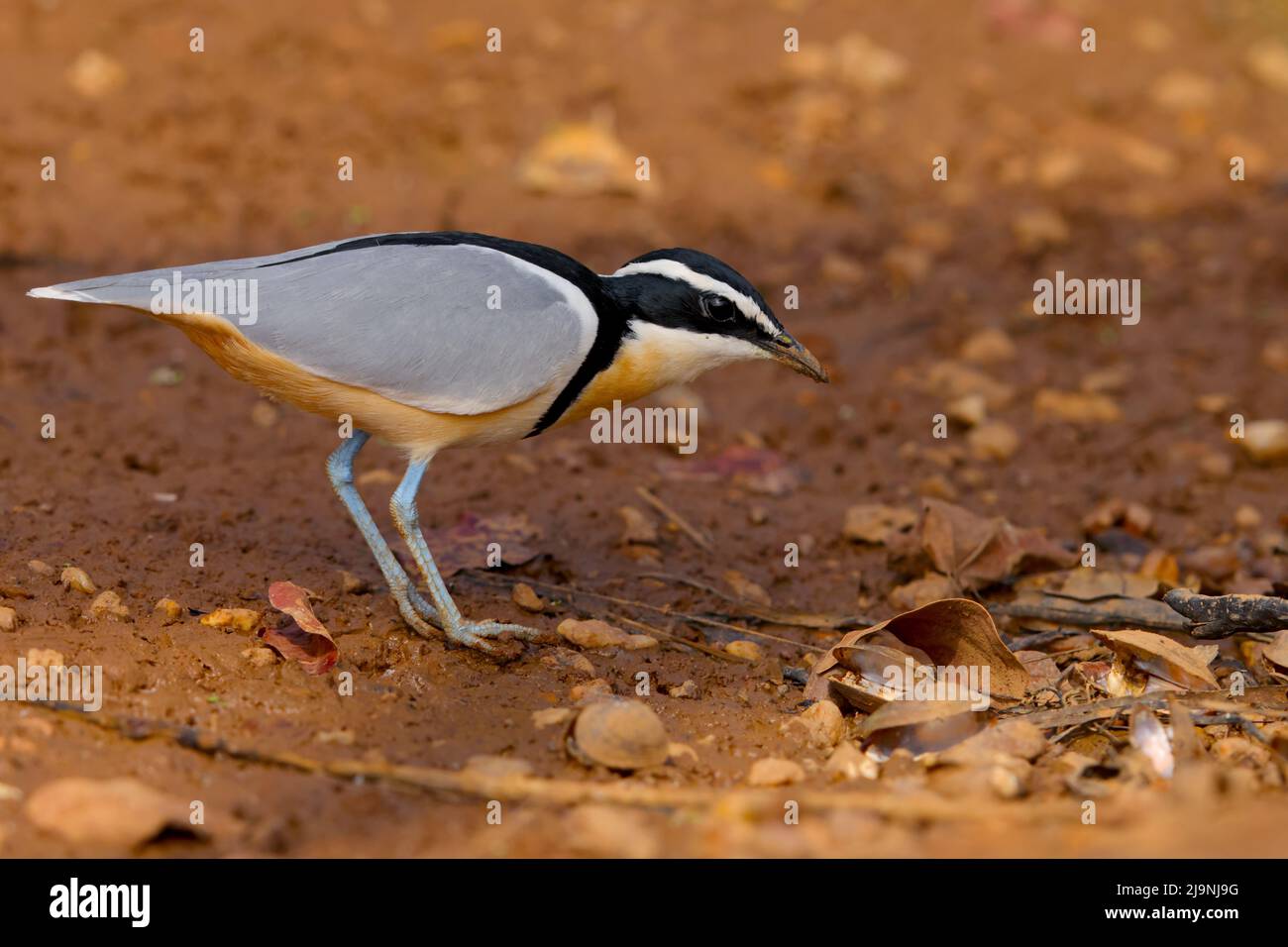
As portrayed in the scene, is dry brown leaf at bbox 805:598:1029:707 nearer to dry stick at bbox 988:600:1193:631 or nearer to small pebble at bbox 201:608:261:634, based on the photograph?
dry stick at bbox 988:600:1193:631

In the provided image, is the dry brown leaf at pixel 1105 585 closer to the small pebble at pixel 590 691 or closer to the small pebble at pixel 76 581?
the small pebble at pixel 590 691

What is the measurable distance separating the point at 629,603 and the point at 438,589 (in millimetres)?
802

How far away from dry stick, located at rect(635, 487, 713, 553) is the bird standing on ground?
41.6 inches

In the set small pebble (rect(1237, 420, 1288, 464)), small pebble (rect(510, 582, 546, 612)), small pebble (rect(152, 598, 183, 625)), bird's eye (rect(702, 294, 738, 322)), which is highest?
bird's eye (rect(702, 294, 738, 322))

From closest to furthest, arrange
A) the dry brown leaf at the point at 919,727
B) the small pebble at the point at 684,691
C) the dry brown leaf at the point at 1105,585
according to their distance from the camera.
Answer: the dry brown leaf at the point at 919,727, the small pebble at the point at 684,691, the dry brown leaf at the point at 1105,585

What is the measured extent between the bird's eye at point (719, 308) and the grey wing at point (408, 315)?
426 mm

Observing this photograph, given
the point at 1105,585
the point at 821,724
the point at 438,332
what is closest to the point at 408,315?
the point at 438,332

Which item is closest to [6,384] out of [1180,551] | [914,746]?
[914,746]

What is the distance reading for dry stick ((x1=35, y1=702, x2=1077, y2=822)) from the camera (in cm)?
361

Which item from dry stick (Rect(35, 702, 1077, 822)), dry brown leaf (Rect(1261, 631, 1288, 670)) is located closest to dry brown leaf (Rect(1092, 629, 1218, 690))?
dry brown leaf (Rect(1261, 631, 1288, 670))

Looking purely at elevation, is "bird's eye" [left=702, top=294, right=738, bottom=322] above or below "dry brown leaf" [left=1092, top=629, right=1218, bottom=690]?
above

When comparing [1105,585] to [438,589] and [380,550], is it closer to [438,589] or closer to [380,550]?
[438,589]

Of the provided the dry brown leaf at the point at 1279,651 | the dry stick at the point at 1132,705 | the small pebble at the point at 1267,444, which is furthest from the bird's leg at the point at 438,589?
the small pebble at the point at 1267,444

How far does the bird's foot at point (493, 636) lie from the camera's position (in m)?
4.86
